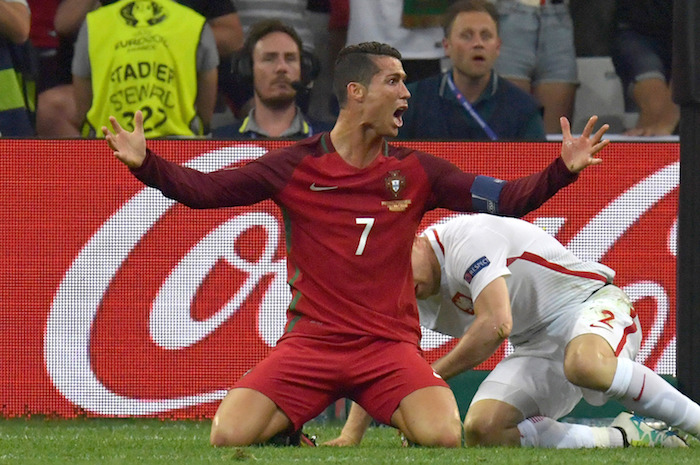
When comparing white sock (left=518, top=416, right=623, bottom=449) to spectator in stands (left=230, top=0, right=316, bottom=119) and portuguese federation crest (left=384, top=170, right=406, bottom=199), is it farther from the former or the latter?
spectator in stands (left=230, top=0, right=316, bottom=119)

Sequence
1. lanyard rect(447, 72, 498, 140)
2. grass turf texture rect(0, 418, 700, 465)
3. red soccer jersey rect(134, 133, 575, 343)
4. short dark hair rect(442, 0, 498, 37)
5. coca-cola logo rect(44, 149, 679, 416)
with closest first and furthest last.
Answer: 1. grass turf texture rect(0, 418, 700, 465)
2. red soccer jersey rect(134, 133, 575, 343)
3. coca-cola logo rect(44, 149, 679, 416)
4. lanyard rect(447, 72, 498, 140)
5. short dark hair rect(442, 0, 498, 37)

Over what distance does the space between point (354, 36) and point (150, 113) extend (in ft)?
4.08

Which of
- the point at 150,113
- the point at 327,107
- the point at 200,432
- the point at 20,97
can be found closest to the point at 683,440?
the point at 200,432

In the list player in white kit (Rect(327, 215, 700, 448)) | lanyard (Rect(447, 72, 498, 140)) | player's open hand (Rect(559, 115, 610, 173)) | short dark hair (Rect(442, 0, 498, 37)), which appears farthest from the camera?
short dark hair (Rect(442, 0, 498, 37))

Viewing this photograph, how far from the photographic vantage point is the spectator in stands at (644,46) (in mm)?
7492

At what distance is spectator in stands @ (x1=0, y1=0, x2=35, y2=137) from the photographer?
733 cm

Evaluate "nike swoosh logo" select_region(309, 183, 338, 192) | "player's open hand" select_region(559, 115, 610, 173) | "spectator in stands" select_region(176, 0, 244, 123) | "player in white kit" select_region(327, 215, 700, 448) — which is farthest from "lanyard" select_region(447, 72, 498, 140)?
"player's open hand" select_region(559, 115, 610, 173)

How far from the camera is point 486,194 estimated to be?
5.34 meters

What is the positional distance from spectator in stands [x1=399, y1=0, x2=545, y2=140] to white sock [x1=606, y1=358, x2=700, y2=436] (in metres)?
2.28

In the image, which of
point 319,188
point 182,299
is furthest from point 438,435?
point 182,299

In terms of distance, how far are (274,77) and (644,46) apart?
211 centimetres

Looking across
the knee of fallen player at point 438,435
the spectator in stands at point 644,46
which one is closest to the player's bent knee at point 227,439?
the knee of fallen player at point 438,435

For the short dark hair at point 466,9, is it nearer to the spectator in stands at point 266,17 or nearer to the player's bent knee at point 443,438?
the spectator in stands at point 266,17

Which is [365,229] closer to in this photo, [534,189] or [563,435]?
[534,189]
